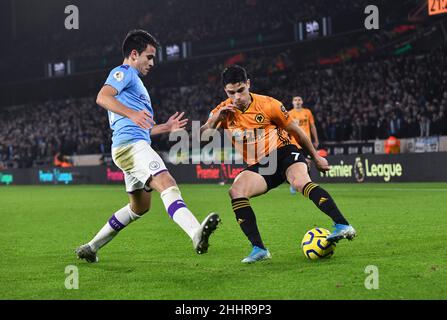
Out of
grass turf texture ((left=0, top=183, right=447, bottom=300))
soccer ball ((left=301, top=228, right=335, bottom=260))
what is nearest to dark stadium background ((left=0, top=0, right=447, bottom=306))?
grass turf texture ((left=0, top=183, right=447, bottom=300))

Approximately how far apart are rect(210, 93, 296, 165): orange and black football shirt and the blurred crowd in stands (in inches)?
621

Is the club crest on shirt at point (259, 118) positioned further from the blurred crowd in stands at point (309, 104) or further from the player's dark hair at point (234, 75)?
the blurred crowd in stands at point (309, 104)

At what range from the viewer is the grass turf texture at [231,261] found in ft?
15.4

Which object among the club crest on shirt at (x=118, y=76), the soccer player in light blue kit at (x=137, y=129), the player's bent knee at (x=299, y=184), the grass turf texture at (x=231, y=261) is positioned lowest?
the grass turf texture at (x=231, y=261)

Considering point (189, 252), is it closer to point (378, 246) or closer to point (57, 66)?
point (378, 246)

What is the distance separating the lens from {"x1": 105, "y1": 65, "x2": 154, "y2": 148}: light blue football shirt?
577 centimetres

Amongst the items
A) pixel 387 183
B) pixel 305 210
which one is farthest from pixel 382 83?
pixel 305 210

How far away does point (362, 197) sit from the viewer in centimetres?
1517

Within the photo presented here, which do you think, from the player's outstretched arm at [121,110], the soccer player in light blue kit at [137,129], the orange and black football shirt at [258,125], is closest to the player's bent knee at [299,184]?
the orange and black football shirt at [258,125]

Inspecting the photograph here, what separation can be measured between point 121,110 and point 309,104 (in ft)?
80.0

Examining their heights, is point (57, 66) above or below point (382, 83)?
above

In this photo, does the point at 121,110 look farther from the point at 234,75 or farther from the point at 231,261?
the point at 231,261

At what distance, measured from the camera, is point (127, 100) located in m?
5.96

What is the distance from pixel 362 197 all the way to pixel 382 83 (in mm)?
13191
